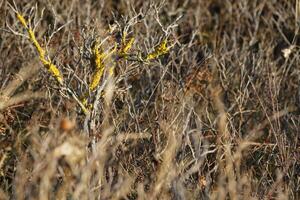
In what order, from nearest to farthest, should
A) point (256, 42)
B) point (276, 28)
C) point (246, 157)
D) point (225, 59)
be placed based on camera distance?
point (246, 157)
point (225, 59)
point (256, 42)
point (276, 28)

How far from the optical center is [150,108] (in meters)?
3.08

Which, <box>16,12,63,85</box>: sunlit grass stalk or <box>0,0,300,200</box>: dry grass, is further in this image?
<box>16,12,63,85</box>: sunlit grass stalk

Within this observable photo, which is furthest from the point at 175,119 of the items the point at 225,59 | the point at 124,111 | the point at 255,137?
the point at 225,59

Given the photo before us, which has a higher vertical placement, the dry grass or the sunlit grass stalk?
the sunlit grass stalk

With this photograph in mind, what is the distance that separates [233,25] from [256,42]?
0.96ft

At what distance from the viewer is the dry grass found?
1.99 m

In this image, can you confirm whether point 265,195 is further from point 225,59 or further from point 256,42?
point 256,42

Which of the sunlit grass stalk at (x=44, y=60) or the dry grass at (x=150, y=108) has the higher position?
the sunlit grass stalk at (x=44, y=60)

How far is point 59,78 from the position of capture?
245cm

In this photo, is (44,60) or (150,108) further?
Result: (150,108)

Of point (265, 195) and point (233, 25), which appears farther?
point (233, 25)

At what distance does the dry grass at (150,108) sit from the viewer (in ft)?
6.53

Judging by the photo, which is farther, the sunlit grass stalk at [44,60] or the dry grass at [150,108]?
the sunlit grass stalk at [44,60]

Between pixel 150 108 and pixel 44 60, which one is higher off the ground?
pixel 44 60
